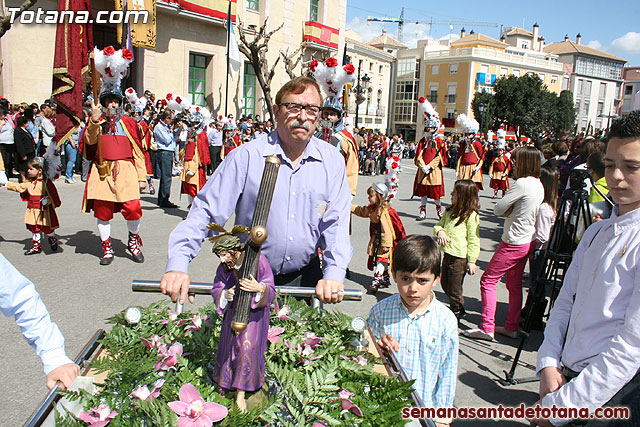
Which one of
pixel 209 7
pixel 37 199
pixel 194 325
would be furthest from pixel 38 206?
pixel 209 7

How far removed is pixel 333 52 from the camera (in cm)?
3145

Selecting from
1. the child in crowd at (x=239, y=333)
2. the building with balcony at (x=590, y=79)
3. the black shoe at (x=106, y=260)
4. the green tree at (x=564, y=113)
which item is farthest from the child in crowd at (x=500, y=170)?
the building with balcony at (x=590, y=79)

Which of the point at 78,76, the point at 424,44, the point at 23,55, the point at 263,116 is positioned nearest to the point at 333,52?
the point at 263,116

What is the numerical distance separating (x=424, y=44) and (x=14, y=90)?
64.9 m

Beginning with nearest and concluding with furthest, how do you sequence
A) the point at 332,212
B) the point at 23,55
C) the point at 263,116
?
the point at 332,212 < the point at 23,55 < the point at 263,116

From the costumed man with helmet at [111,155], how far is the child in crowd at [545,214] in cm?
512

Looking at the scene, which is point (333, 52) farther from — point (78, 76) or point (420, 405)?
point (420, 405)

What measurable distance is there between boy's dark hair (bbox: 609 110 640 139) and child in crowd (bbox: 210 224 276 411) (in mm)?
1502

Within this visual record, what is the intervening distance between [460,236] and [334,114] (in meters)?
2.20

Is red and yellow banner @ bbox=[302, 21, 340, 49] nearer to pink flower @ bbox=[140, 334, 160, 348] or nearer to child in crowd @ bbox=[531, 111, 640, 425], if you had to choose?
pink flower @ bbox=[140, 334, 160, 348]

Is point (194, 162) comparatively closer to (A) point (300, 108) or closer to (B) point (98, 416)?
(A) point (300, 108)

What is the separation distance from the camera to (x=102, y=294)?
561 centimetres

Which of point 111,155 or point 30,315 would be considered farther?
point 111,155

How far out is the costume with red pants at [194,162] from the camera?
32.9 ft
